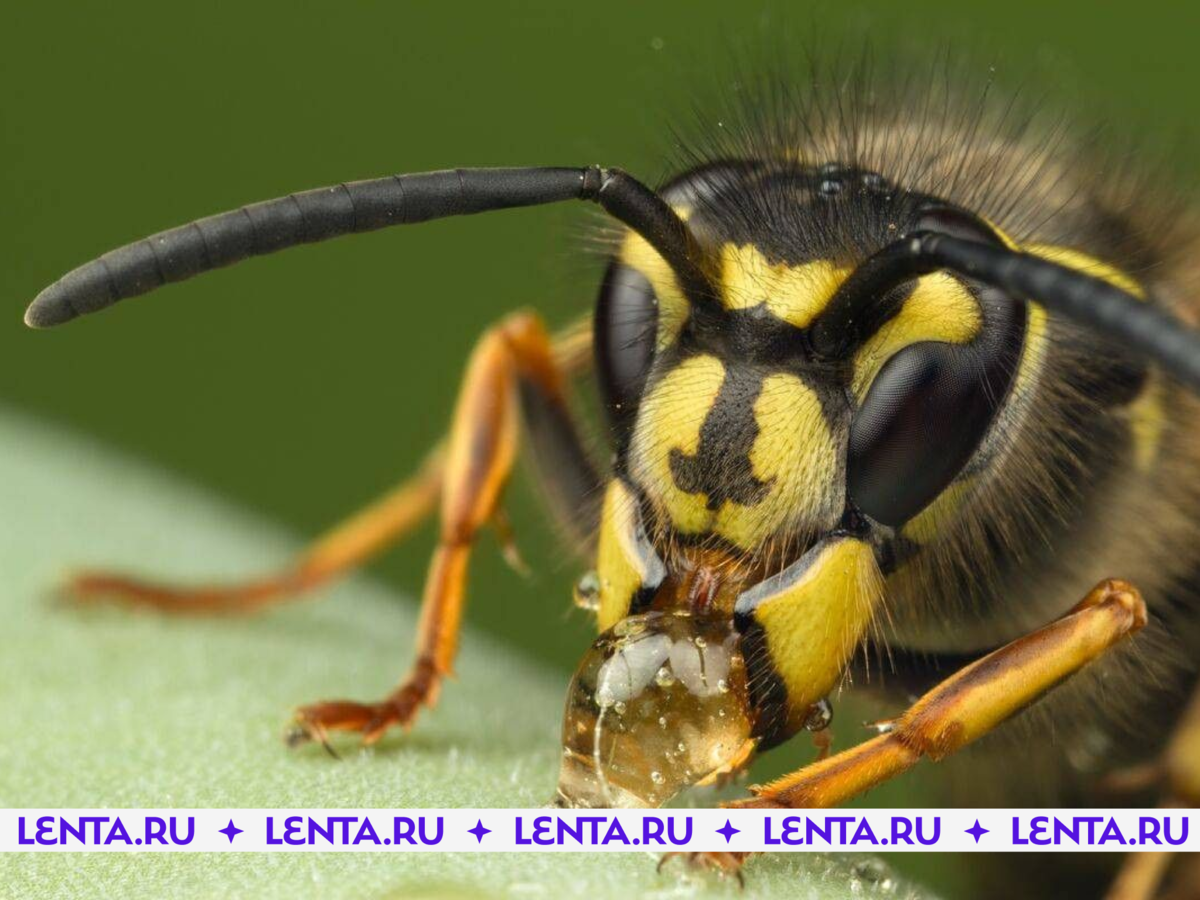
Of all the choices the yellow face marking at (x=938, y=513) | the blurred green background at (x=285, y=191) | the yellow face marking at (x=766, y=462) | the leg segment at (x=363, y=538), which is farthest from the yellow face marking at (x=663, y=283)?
the blurred green background at (x=285, y=191)

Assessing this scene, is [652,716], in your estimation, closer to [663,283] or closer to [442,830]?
[442,830]

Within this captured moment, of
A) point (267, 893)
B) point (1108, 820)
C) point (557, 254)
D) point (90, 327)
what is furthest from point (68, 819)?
point (90, 327)

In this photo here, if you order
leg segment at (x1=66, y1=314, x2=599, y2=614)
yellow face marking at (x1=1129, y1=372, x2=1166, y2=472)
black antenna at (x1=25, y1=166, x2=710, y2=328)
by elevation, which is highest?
black antenna at (x1=25, y1=166, x2=710, y2=328)

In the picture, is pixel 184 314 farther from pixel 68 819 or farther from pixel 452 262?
pixel 68 819

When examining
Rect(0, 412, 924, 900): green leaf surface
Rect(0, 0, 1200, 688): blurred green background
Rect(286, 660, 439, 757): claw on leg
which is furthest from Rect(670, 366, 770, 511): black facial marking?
Rect(0, 0, 1200, 688): blurred green background

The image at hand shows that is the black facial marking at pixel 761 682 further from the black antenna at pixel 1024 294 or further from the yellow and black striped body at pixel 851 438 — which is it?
the black antenna at pixel 1024 294

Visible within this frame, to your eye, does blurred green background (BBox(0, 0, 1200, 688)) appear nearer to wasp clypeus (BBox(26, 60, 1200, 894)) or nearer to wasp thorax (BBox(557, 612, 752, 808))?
wasp clypeus (BBox(26, 60, 1200, 894))
